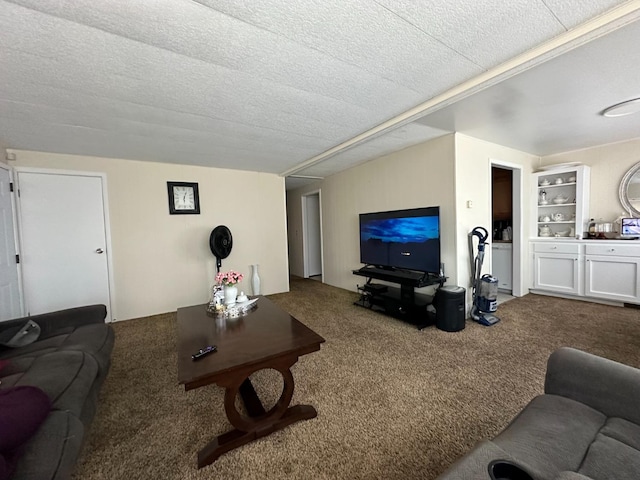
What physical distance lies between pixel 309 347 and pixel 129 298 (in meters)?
3.42

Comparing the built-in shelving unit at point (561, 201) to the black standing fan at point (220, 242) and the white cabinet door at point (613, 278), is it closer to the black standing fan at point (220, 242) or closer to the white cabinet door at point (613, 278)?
the white cabinet door at point (613, 278)

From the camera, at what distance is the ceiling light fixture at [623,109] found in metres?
2.34

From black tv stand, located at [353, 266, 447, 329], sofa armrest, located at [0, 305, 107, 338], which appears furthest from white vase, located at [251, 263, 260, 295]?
sofa armrest, located at [0, 305, 107, 338]

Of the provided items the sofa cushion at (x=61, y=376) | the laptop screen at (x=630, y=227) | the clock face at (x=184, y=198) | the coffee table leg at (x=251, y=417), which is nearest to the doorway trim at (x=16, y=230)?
→ the clock face at (x=184, y=198)

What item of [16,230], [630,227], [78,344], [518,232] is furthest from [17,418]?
[630,227]

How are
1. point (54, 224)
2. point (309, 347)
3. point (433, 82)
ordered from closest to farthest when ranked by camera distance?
point (309, 347) < point (433, 82) < point (54, 224)

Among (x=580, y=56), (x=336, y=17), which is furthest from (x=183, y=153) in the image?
(x=580, y=56)

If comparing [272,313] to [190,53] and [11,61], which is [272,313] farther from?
[11,61]

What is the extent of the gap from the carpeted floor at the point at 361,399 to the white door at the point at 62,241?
971 millimetres

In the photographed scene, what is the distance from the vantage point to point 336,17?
1295mm

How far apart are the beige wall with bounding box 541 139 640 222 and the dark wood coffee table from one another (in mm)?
4788

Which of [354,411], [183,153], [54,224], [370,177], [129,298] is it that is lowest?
[354,411]

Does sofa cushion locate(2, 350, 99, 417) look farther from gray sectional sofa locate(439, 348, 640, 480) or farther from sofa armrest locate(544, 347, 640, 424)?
sofa armrest locate(544, 347, 640, 424)

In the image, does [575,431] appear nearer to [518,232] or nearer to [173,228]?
[518,232]
